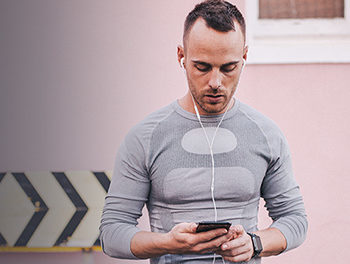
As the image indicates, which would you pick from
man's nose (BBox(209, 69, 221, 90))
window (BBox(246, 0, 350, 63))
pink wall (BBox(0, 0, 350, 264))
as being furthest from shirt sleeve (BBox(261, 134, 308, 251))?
window (BBox(246, 0, 350, 63))

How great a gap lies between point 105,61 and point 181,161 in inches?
59.7

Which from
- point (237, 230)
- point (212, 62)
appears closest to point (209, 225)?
point (237, 230)

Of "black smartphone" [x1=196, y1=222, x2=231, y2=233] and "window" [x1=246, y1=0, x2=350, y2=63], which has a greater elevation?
"window" [x1=246, y1=0, x2=350, y2=63]

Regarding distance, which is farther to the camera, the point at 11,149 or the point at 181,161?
the point at 11,149

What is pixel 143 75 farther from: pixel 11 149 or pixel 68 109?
pixel 11 149

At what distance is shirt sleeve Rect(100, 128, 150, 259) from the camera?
6.69 feet

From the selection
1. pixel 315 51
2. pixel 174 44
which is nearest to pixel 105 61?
pixel 174 44

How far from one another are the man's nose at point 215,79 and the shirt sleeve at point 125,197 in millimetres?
383

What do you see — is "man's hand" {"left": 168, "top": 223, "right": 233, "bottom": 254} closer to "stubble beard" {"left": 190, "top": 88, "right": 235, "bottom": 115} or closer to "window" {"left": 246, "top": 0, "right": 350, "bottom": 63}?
"stubble beard" {"left": 190, "top": 88, "right": 235, "bottom": 115}

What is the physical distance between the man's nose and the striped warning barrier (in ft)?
4.95

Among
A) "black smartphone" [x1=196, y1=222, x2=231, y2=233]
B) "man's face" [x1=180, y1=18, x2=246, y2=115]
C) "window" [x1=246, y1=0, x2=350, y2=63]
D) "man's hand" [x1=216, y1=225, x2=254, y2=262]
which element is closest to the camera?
"black smartphone" [x1=196, y1=222, x2=231, y2=233]

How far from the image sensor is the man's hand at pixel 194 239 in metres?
1.79

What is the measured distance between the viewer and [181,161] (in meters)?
2.04

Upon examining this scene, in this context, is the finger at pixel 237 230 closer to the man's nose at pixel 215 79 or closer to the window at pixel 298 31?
the man's nose at pixel 215 79
